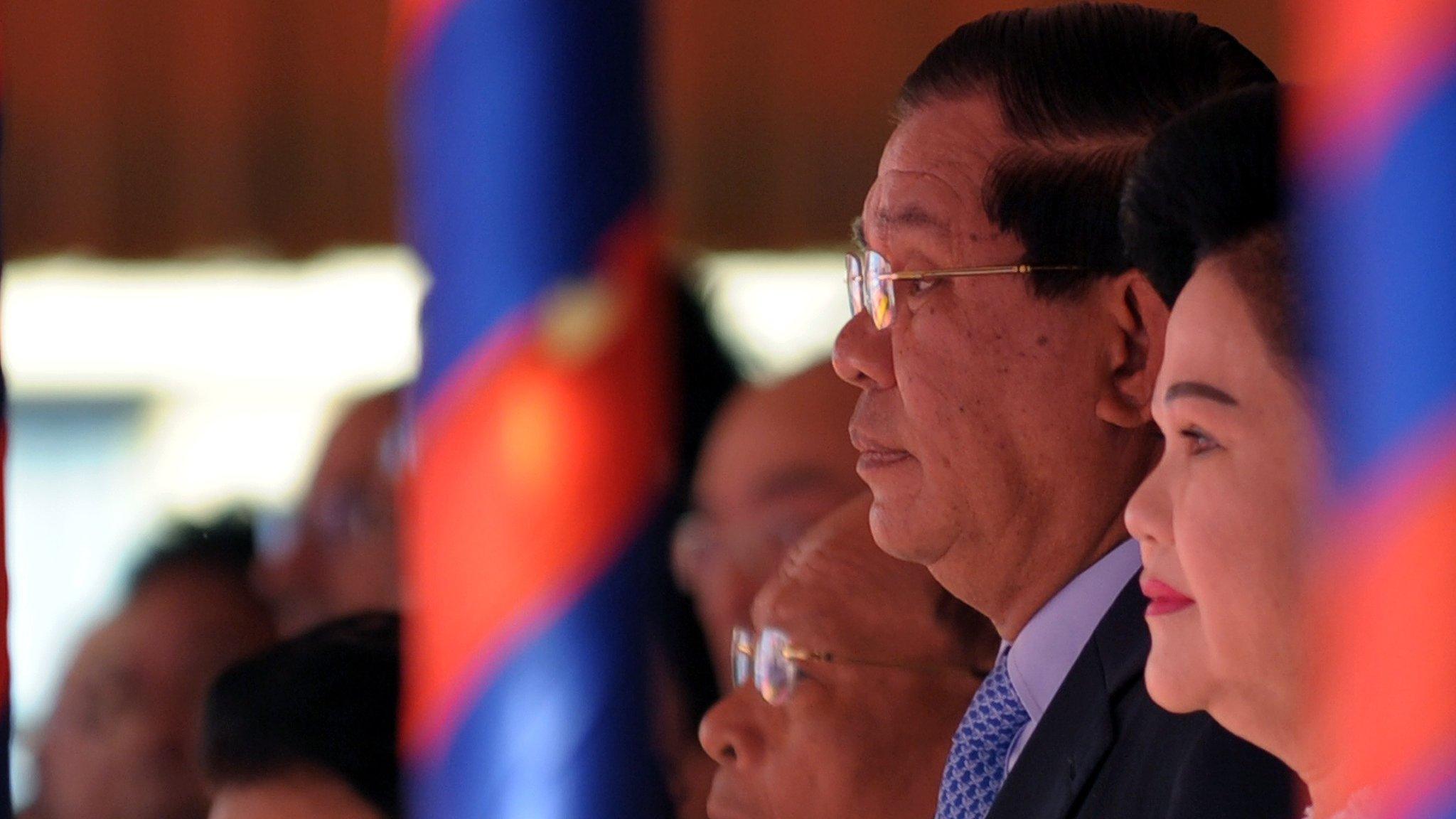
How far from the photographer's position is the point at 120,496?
4680 mm

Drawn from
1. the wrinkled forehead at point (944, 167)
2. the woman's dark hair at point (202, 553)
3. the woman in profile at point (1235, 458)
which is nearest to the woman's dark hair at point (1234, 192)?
the woman in profile at point (1235, 458)

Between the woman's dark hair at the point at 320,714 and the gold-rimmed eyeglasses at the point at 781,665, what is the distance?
0.89 feet

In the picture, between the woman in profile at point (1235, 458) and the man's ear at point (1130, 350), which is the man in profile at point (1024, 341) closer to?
the man's ear at point (1130, 350)

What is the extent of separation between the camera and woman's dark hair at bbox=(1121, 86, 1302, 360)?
766 mm

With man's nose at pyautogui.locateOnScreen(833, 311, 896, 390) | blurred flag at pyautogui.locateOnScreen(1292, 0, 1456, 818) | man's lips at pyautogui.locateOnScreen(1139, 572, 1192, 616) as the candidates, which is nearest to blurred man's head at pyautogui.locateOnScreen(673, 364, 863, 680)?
man's nose at pyautogui.locateOnScreen(833, 311, 896, 390)

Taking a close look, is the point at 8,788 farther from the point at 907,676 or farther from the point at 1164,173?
the point at 907,676

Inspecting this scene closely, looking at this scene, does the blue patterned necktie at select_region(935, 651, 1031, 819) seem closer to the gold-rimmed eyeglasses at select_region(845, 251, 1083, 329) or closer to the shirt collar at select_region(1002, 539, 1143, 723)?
the shirt collar at select_region(1002, 539, 1143, 723)

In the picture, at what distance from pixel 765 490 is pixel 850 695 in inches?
13.1

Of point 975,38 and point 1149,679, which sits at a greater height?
point 975,38

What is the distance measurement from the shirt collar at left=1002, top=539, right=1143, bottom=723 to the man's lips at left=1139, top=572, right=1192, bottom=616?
13.4 inches

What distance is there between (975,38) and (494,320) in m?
0.80

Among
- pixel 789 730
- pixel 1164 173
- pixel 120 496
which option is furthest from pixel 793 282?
pixel 1164 173

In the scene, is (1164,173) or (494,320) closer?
(494,320)

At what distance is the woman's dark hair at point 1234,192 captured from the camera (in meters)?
0.77
